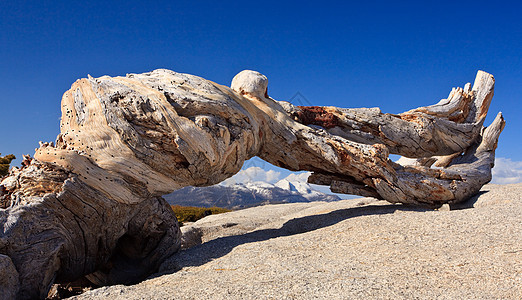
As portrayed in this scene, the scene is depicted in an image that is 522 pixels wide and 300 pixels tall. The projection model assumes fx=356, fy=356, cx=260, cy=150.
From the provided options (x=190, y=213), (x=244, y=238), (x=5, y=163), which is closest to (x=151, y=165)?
(x=244, y=238)

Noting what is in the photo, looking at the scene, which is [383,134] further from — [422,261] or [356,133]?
[422,261]

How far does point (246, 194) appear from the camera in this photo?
5603 cm

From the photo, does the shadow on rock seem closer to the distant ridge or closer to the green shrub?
the green shrub

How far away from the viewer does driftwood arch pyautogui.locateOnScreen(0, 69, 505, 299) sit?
634cm

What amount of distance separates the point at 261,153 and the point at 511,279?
6576 mm

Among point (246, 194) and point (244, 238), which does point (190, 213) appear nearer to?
point (244, 238)

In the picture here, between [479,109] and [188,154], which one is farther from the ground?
[479,109]

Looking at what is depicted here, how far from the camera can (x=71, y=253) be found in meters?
6.69

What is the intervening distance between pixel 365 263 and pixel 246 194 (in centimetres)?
5042

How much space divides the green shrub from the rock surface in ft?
32.9

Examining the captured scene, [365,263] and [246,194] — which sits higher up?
[246,194]

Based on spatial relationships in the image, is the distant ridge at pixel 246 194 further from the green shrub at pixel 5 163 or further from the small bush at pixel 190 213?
the green shrub at pixel 5 163

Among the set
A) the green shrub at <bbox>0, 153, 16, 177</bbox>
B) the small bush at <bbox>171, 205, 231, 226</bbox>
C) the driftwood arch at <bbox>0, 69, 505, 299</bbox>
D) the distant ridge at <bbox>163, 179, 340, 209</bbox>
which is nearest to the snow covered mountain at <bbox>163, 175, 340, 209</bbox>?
the distant ridge at <bbox>163, 179, 340, 209</bbox>

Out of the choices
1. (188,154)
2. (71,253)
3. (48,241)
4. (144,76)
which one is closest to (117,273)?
(71,253)
